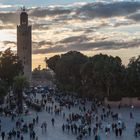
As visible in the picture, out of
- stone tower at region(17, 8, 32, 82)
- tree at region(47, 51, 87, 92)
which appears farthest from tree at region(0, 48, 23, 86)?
stone tower at region(17, 8, 32, 82)

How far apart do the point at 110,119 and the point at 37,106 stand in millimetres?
14243

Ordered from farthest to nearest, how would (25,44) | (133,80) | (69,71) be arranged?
(25,44)
(69,71)
(133,80)

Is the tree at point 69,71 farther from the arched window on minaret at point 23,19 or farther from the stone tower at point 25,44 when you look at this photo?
the arched window on minaret at point 23,19

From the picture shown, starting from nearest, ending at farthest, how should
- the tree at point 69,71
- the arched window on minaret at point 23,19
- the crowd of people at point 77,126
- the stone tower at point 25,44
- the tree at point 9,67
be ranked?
the crowd of people at point 77,126, the tree at point 9,67, the tree at point 69,71, the stone tower at point 25,44, the arched window on minaret at point 23,19

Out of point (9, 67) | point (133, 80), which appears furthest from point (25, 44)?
point (133, 80)

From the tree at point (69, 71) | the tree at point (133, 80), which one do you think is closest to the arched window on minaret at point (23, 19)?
the tree at point (69, 71)

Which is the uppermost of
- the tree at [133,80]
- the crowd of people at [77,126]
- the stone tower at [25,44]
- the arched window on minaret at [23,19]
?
the arched window on minaret at [23,19]

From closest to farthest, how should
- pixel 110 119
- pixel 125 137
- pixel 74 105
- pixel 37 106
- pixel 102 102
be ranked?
pixel 125 137 → pixel 110 119 → pixel 37 106 → pixel 74 105 → pixel 102 102

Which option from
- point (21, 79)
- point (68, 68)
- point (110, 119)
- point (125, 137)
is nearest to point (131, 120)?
point (110, 119)

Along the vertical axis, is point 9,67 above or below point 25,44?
below

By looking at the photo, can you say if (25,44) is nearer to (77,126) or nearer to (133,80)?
(133,80)

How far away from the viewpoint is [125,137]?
46969 mm

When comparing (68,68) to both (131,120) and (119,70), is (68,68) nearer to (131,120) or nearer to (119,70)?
(119,70)

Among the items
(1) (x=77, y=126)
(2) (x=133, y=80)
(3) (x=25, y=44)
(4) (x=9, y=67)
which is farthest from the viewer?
(3) (x=25, y=44)
